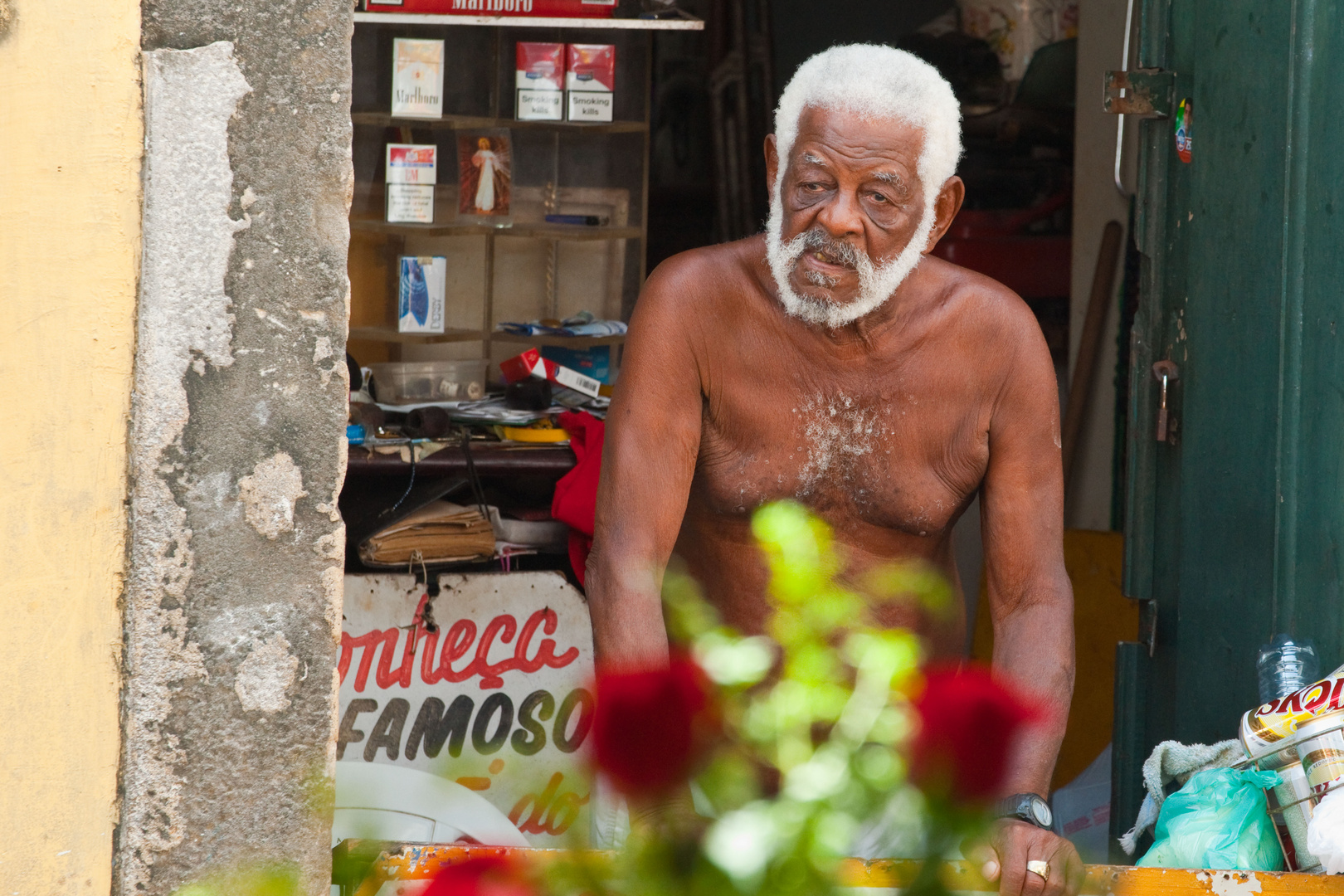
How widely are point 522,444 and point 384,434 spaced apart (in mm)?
403

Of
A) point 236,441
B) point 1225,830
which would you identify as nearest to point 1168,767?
point 1225,830

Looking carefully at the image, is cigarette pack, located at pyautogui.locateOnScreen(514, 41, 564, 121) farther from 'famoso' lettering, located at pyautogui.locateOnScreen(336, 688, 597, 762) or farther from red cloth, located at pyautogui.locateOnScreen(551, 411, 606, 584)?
'famoso' lettering, located at pyautogui.locateOnScreen(336, 688, 597, 762)

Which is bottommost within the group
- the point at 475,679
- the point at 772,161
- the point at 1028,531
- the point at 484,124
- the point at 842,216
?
the point at 475,679

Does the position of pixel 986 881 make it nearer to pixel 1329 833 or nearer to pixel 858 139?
pixel 1329 833

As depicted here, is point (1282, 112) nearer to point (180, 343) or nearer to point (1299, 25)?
point (1299, 25)

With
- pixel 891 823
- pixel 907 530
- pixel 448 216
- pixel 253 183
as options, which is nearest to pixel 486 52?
pixel 448 216

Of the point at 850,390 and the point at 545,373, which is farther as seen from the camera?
the point at 545,373

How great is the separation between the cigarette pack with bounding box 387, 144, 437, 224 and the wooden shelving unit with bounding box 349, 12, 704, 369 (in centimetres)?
4

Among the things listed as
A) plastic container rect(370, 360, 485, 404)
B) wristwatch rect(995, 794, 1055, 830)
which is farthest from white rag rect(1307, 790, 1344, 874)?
plastic container rect(370, 360, 485, 404)

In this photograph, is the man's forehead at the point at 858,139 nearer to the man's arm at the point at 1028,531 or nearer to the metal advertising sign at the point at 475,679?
the man's arm at the point at 1028,531

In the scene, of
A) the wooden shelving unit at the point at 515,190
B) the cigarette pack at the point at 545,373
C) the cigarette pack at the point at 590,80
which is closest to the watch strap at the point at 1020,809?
the cigarette pack at the point at 545,373

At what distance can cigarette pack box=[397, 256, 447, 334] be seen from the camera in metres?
4.35

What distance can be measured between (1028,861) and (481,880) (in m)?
0.95

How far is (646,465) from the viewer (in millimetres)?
2238
